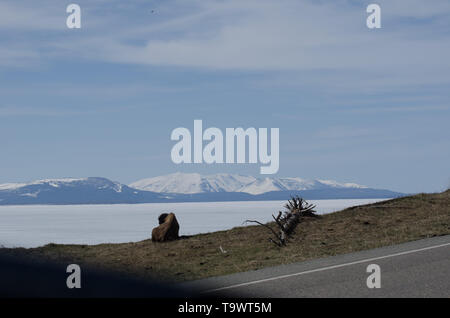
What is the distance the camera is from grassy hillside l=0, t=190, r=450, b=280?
13.7 m

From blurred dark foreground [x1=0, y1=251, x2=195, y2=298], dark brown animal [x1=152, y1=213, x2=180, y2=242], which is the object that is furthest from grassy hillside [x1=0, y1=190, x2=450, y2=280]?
blurred dark foreground [x1=0, y1=251, x2=195, y2=298]

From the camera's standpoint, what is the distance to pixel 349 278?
9.23m

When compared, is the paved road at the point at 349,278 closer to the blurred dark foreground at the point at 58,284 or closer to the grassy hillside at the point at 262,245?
the grassy hillside at the point at 262,245

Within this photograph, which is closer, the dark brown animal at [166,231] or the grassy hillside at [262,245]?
the grassy hillside at [262,245]

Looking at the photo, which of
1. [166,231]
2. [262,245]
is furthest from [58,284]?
[166,231]

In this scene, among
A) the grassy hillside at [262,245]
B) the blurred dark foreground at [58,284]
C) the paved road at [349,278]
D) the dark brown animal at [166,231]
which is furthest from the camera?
the dark brown animal at [166,231]

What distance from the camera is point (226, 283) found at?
9.60 m

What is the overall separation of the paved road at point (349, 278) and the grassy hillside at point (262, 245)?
1.83 metres

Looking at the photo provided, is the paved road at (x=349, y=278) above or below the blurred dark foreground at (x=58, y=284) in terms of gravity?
below

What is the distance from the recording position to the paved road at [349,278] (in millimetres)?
8212

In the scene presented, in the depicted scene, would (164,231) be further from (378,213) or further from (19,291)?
(19,291)

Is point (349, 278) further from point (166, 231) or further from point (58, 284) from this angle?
point (166, 231)

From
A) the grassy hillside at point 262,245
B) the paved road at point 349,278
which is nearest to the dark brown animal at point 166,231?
the grassy hillside at point 262,245
